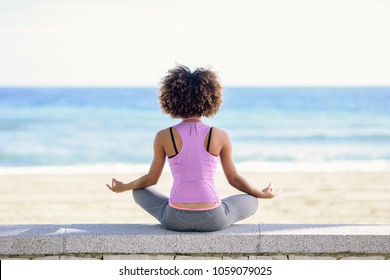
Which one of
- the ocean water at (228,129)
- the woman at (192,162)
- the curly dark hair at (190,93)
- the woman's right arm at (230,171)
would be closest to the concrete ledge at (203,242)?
the woman at (192,162)

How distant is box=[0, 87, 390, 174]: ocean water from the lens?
62.5 feet

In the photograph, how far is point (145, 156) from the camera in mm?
20141

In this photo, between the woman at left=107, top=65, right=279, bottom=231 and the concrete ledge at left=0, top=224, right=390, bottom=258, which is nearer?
the concrete ledge at left=0, top=224, right=390, bottom=258

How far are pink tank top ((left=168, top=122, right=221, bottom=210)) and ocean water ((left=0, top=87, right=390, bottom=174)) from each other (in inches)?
482

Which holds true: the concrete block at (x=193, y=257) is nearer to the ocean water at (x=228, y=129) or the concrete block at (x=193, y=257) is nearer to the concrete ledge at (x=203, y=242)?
the concrete ledge at (x=203, y=242)

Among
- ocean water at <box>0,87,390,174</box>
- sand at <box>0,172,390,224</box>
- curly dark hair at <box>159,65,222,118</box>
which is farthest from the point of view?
ocean water at <box>0,87,390,174</box>

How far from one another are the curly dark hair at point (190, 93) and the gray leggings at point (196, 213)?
1.42ft

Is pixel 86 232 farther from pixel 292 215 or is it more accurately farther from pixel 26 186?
pixel 26 186

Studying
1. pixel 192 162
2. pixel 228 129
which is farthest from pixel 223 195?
pixel 228 129

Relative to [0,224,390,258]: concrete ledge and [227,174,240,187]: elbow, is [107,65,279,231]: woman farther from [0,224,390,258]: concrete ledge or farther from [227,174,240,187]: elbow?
[0,224,390,258]: concrete ledge

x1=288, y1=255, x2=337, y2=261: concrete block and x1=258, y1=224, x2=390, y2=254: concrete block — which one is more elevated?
x1=258, y1=224, x2=390, y2=254: concrete block

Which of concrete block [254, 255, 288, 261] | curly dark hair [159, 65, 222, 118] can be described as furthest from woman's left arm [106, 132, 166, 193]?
concrete block [254, 255, 288, 261]

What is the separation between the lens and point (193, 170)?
145 inches
